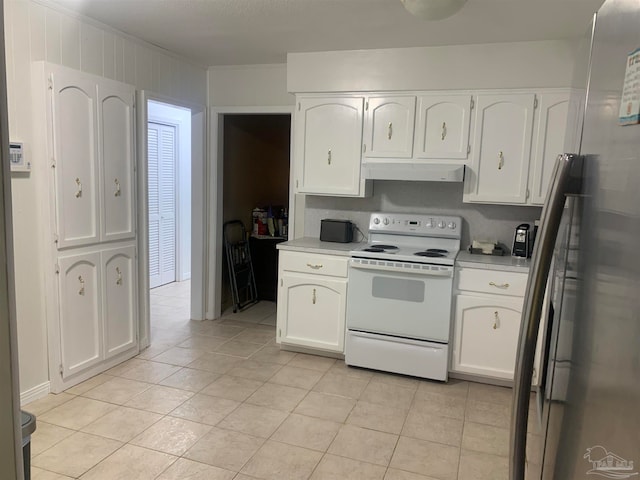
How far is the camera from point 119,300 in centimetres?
351

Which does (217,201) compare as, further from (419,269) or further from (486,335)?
(486,335)

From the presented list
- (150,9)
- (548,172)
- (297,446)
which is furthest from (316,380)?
(150,9)

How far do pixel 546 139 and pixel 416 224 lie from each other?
1130 mm

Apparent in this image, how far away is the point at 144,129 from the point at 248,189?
1.85m

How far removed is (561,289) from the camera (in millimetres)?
810

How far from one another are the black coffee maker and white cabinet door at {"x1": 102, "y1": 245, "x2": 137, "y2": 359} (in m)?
2.89

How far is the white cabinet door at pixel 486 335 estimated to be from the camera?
323 cm

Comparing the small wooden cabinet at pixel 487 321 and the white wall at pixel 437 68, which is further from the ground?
the white wall at pixel 437 68

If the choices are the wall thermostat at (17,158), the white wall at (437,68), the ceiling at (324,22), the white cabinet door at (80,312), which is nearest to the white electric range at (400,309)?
the white wall at (437,68)

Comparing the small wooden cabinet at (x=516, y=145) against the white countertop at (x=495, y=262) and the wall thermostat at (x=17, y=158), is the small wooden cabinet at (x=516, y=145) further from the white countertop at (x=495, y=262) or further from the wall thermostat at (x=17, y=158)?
the wall thermostat at (x=17, y=158)

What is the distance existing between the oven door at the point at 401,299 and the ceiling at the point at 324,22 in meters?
1.58

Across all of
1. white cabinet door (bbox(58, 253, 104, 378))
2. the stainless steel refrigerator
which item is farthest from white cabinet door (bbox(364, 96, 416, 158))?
the stainless steel refrigerator

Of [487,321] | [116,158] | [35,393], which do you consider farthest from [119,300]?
[487,321]

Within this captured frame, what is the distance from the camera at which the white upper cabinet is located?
10.6 feet
